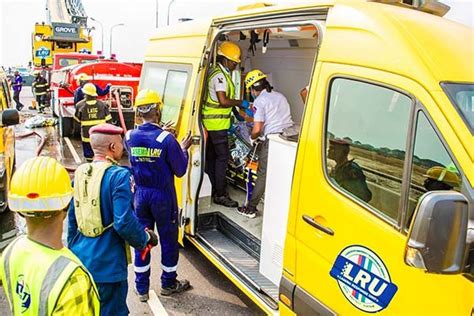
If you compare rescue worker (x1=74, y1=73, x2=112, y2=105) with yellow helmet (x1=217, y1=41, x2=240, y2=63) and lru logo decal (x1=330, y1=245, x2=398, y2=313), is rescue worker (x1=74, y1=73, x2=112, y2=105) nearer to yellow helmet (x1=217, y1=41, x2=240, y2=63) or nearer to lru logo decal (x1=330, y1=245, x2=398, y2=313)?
yellow helmet (x1=217, y1=41, x2=240, y2=63)

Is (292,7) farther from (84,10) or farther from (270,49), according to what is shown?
(84,10)

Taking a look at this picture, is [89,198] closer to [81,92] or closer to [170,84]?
[170,84]

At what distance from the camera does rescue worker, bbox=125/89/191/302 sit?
384 centimetres

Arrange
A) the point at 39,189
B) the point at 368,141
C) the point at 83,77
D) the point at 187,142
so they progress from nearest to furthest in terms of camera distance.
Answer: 1. the point at 39,189
2. the point at 368,141
3. the point at 187,142
4. the point at 83,77

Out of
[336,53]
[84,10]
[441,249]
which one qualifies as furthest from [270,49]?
[84,10]

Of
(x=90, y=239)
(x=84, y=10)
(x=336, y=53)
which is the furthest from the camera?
(x=84, y=10)

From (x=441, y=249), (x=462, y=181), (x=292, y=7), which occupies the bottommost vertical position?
(x=441, y=249)

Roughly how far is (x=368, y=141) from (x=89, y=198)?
168cm

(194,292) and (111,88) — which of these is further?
(111,88)

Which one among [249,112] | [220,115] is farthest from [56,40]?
[220,115]

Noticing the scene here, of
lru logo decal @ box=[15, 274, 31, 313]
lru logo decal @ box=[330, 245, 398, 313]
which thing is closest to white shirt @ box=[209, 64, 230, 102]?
lru logo decal @ box=[330, 245, 398, 313]

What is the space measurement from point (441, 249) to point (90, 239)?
6.86 ft

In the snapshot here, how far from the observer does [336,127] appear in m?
2.58

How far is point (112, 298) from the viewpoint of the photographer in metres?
2.94
